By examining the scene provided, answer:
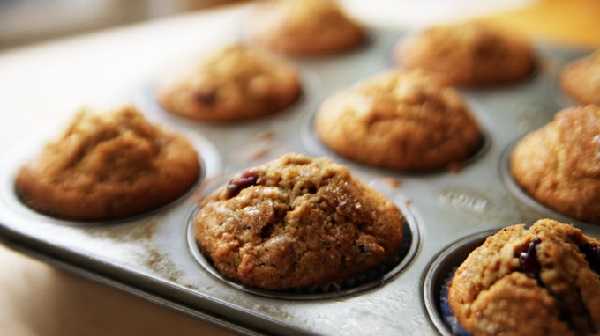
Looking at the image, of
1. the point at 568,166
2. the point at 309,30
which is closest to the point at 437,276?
A: the point at 568,166

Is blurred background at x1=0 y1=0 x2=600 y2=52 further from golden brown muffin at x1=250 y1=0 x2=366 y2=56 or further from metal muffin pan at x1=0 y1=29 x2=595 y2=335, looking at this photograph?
metal muffin pan at x1=0 y1=29 x2=595 y2=335

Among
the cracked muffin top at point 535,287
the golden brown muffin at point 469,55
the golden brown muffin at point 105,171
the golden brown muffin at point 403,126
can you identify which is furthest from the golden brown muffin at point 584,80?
the golden brown muffin at point 105,171

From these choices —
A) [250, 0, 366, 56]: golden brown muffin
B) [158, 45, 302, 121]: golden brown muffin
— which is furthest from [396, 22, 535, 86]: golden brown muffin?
[158, 45, 302, 121]: golden brown muffin

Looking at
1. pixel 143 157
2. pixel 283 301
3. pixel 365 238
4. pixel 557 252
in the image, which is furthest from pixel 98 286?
pixel 557 252

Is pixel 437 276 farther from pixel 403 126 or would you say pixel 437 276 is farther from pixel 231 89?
pixel 231 89

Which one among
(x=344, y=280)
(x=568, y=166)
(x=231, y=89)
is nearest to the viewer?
(x=344, y=280)
